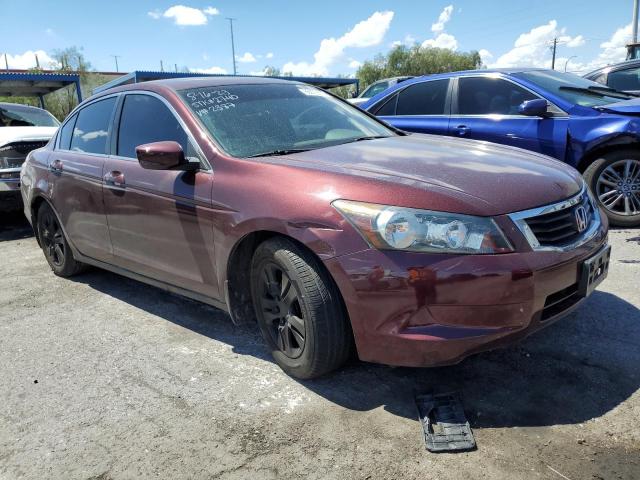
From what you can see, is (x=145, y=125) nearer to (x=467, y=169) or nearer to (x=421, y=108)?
(x=467, y=169)

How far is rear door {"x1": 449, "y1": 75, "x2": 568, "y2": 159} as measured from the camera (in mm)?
5457

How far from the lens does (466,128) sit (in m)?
5.97

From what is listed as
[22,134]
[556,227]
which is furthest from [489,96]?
[22,134]

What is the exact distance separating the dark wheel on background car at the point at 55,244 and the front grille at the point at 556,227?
3.85 meters

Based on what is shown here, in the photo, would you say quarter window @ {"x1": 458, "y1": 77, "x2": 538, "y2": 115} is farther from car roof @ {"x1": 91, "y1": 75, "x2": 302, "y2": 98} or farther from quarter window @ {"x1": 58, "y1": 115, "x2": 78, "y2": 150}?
quarter window @ {"x1": 58, "y1": 115, "x2": 78, "y2": 150}

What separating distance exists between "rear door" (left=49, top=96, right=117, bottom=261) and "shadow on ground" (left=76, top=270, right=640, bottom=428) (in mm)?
1356

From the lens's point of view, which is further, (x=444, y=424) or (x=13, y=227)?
(x=13, y=227)

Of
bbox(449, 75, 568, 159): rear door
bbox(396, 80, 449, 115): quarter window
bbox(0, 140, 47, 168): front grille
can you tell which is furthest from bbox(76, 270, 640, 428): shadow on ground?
bbox(0, 140, 47, 168): front grille

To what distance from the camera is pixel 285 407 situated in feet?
8.82

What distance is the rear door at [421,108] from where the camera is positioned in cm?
627

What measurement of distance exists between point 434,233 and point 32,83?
15384 millimetres

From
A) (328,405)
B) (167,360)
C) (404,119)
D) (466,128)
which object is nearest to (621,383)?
(328,405)

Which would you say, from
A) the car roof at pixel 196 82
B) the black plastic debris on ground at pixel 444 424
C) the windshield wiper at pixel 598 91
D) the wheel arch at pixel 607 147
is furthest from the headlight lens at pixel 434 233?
the windshield wiper at pixel 598 91

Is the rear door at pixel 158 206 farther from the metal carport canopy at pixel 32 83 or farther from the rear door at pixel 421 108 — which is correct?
the metal carport canopy at pixel 32 83
